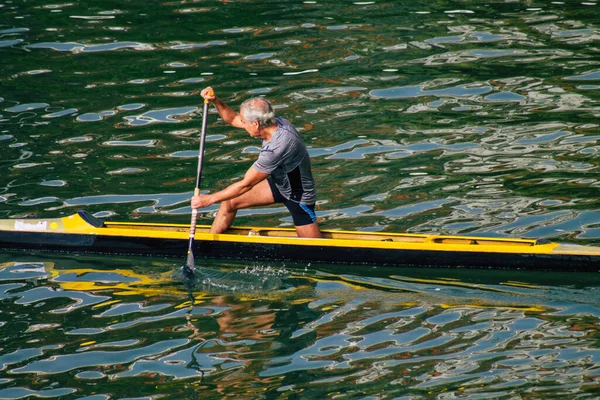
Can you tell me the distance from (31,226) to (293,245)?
320 cm

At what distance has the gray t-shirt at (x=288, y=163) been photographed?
1006 cm

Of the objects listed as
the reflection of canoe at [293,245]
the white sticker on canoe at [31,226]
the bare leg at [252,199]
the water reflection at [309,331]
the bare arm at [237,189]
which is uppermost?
the bare arm at [237,189]

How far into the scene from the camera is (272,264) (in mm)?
10672

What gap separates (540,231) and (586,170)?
194cm

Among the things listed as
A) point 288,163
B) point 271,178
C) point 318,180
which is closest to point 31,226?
point 271,178

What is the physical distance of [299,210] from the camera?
1053cm

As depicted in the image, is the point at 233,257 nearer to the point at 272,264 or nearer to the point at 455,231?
the point at 272,264

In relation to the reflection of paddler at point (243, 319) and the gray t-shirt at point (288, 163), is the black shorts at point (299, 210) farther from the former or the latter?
the reflection of paddler at point (243, 319)

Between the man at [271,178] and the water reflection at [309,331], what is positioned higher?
the man at [271,178]

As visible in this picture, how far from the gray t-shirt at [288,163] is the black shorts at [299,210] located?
5cm

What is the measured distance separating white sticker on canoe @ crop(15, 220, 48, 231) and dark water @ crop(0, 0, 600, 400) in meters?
0.35

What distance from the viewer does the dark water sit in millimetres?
8312

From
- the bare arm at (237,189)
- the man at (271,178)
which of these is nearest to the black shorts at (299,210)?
the man at (271,178)

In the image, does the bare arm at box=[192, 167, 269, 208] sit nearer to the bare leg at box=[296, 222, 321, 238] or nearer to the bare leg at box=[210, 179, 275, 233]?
the bare leg at box=[210, 179, 275, 233]
